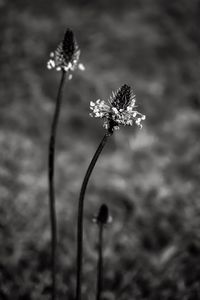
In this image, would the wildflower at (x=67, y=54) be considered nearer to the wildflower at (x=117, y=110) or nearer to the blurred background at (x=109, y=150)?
the wildflower at (x=117, y=110)

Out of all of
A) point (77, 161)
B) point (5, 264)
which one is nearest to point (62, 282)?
point (5, 264)

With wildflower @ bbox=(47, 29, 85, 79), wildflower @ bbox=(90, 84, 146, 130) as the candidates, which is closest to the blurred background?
wildflower @ bbox=(90, 84, 146, 130)

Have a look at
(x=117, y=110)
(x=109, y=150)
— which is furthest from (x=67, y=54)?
(x=109, y=150)

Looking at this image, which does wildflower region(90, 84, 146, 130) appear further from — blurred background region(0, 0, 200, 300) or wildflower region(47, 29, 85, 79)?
blurred background region(0, 0, 200, 300)

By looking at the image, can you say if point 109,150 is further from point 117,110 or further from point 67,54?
point 117,110

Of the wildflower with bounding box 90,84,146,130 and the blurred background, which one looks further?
the blurred background

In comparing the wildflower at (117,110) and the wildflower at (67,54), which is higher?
the wildflower at (67,54)

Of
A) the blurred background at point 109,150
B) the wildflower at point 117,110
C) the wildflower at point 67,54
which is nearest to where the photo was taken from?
the wildflower at point 117,110

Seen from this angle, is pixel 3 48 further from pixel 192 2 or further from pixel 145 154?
pixel 192 2

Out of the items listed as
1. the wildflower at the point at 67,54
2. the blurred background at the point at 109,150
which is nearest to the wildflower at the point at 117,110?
the wildflower at the point at 67,54
